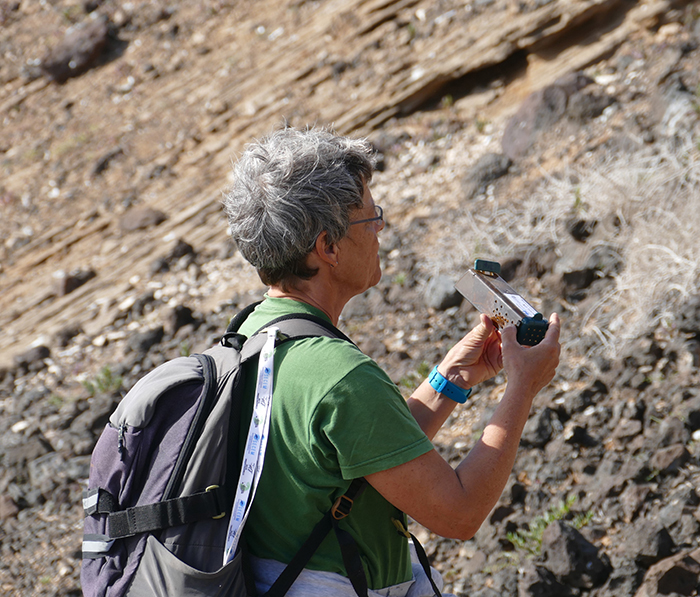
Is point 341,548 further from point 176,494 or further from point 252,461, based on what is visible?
point 176,494

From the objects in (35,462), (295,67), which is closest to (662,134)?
(295,67)

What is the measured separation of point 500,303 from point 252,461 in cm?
85

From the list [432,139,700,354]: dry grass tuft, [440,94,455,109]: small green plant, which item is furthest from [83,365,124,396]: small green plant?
[440,94,455,109]: small green plant

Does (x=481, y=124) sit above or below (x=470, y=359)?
below

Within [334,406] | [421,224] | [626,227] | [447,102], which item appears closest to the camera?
[334,406]

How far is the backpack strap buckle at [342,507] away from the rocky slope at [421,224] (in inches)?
70.5

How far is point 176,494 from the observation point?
65.5 inches

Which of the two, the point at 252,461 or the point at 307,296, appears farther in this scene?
the point at 307,296

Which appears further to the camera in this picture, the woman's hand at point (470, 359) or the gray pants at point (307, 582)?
the woman's hand at point (470, 359)

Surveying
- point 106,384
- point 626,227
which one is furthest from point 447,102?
point 106,384

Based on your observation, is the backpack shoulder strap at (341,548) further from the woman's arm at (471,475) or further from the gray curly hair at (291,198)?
the gray curly hair at (291,198)

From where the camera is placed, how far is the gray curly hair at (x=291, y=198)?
189cm

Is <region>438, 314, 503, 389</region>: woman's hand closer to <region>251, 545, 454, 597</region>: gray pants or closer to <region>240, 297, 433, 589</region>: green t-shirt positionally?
<region>240, 297, 433, 589</region>: green t-shirt

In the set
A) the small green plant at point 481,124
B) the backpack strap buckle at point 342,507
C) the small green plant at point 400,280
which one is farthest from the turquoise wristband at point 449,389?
the small green plant at point 481,124
